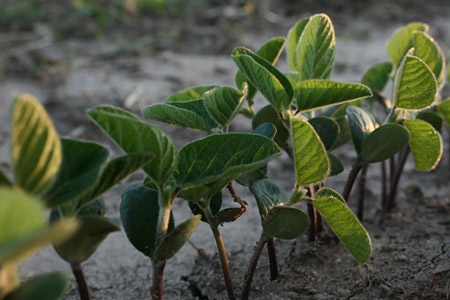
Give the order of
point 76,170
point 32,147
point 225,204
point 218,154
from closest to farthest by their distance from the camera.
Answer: point 32,147, point 76,170, point 218,154, point 225,204

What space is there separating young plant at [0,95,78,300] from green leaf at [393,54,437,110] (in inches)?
27.8

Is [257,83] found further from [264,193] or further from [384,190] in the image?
[384,190]

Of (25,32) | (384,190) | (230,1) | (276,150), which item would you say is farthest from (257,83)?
(230,1)

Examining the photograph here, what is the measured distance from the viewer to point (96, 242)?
0.88 meters

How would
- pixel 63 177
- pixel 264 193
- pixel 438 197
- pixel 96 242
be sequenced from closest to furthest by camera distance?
pixel 63 177 → pixel 96 242 → pixel 264 193 → pixel 438 197

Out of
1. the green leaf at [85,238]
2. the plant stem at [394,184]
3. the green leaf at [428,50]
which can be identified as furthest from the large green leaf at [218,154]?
the plant stem at [394,184]

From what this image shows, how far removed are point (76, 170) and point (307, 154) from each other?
1.31 feet

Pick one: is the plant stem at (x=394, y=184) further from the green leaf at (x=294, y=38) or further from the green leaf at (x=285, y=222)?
the green leaf at (x=285, y=222)

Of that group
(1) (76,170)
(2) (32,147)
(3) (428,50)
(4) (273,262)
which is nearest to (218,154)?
(1) (76,170)

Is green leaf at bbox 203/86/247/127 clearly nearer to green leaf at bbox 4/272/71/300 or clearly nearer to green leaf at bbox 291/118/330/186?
green leaf at bbox 291/118/330/186

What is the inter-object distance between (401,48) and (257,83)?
23.3 inches

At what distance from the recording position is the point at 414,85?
109 centimetres

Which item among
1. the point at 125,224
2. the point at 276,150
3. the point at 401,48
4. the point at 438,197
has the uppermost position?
the point at 401,48

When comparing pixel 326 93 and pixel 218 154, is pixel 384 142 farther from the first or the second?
pixel 218 154
